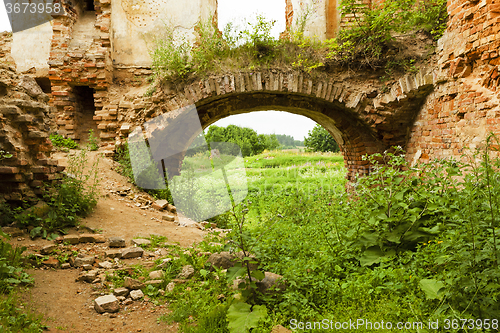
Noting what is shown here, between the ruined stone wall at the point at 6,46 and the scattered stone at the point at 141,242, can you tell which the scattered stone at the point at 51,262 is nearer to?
the scattered stone at the point at 141,242

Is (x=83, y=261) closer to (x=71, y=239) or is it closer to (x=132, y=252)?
(x=132, y=252)

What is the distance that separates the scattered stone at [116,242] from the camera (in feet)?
12.6

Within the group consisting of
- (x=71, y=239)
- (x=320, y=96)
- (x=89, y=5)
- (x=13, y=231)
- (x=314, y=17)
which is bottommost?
(x=71, y=239)

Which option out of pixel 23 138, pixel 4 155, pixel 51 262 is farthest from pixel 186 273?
pixel 23 138

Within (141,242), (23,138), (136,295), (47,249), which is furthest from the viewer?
(23,138)

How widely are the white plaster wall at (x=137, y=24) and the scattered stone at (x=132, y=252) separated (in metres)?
6.02

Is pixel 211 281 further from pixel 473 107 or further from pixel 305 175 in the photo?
pixel 305 175

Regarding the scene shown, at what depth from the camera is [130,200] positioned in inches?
236

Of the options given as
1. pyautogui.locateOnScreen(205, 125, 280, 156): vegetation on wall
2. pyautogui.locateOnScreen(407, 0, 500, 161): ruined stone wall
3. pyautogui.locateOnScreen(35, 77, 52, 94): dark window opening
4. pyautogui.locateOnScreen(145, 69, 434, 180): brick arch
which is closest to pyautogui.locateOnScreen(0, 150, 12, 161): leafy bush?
pyautogui.locateOnScreen(145, 69, 434, 180): brick arch

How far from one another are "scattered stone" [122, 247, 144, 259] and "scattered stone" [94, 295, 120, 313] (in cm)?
100

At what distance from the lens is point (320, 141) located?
2717 centimetres

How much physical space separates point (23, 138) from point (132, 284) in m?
2.97

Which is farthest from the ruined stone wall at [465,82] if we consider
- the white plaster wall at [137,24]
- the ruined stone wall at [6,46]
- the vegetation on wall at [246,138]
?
the ruined stone wall at [6,46]

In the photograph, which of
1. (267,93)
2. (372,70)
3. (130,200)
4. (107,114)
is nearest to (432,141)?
(372,70)
